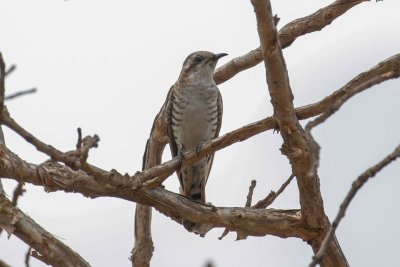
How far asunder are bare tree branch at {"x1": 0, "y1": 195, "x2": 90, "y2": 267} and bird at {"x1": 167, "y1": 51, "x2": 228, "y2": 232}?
8.86ft

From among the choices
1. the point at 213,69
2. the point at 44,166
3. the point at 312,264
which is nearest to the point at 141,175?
the point at 44,166

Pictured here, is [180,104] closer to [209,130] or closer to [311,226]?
[209,130]

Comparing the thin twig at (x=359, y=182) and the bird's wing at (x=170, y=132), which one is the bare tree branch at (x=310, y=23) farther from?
the thin twig at (x=359, y=182)

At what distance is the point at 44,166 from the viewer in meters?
5.19

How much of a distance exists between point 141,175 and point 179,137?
2765 millimetres

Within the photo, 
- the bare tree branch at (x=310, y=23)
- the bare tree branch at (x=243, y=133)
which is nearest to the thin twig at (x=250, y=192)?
the bare tree branch at (x=243, y=133)

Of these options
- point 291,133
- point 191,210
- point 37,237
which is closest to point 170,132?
point 191,210

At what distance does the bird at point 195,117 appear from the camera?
820 centimetres

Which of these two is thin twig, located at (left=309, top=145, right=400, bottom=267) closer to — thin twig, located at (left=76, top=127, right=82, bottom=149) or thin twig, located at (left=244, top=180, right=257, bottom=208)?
thin twig, located at (left=76, top=127, right=82, bottom=149)

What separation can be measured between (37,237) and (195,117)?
317cm

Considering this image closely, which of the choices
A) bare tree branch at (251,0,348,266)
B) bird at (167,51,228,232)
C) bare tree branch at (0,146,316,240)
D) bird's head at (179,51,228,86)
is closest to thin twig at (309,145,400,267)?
bare tree branch at (251,0,348,266)

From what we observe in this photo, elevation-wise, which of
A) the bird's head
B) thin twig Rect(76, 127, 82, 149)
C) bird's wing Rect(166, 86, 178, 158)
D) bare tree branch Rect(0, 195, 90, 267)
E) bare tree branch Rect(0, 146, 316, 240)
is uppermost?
the bird's head

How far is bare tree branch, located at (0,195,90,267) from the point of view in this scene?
17.5 feet

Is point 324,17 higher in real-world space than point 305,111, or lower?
higher
